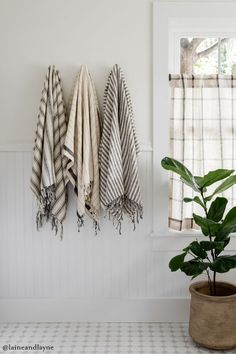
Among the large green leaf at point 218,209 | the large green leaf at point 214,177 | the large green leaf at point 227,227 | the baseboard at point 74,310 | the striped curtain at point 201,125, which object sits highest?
the striped curtain at point 201,125

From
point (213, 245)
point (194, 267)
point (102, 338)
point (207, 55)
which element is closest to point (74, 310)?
point (102, 338)

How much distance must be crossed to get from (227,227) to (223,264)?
7.2 inches

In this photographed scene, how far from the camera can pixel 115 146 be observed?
2.28 m

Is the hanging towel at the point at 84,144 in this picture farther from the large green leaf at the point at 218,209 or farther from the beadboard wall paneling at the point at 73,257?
the large green leaf at the point at 218,209

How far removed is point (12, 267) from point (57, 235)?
0.33 m

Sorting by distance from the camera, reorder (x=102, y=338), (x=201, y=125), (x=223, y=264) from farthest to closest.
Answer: (x=201, y=125), (x=102, y=338), (x=223, y=264)

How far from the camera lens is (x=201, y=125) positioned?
252cm

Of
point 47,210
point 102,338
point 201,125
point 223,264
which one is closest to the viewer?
point 223,264

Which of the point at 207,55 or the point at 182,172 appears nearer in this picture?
the point at 182,172

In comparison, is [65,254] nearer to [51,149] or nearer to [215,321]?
[51,149]

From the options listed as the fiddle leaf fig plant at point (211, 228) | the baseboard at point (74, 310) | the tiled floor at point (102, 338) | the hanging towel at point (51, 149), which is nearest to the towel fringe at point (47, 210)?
the hanging towel at point (51, 149)

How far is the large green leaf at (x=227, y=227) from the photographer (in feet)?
6.83

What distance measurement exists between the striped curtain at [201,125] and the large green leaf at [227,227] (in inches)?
16.6

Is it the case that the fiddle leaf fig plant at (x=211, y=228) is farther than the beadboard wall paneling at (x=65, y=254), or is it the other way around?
the beadboard wall paneling at (x=65, y=254)
